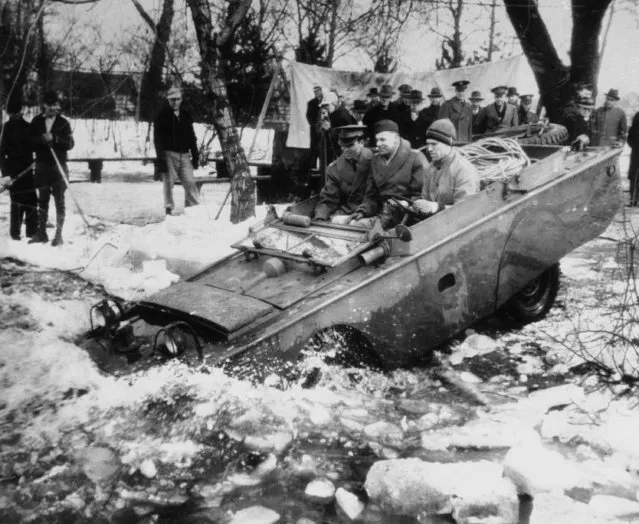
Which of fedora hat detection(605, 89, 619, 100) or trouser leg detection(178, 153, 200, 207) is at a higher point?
fedora hat detection(605, 89, 619, 100)

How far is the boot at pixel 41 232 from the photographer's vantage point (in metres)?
9.22

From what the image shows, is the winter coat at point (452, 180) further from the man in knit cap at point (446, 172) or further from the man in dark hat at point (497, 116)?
the man in dark hat at point (497, 116)

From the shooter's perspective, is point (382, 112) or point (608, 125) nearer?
point (382, 112)

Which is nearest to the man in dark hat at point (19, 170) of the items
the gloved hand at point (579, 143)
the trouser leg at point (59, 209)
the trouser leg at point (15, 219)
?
the trouser leg at point (15, 219)

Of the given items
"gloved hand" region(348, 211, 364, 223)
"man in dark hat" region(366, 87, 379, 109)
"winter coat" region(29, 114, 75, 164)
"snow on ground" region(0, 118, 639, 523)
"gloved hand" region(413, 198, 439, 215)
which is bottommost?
"snow on ground" region(0, 118, 639, 523)

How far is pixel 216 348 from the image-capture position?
4.23m

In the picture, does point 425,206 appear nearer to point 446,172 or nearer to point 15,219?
point 446,172

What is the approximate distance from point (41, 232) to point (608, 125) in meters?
9.58

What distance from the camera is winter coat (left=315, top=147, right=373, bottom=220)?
6.26 meters

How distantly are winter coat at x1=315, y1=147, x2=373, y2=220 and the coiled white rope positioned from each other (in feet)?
3.01

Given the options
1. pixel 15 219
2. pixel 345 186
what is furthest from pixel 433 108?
pixel 15 219

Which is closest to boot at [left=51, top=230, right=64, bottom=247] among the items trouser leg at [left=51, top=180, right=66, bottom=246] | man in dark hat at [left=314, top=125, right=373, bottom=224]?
trouser leg at [left=51, top=180, right=66, bottom=246]

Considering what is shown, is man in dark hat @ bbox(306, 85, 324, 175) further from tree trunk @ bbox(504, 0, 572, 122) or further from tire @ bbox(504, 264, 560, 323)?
tire @ bbox(504, 264, 560, 323)

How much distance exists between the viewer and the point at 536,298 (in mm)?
6406
